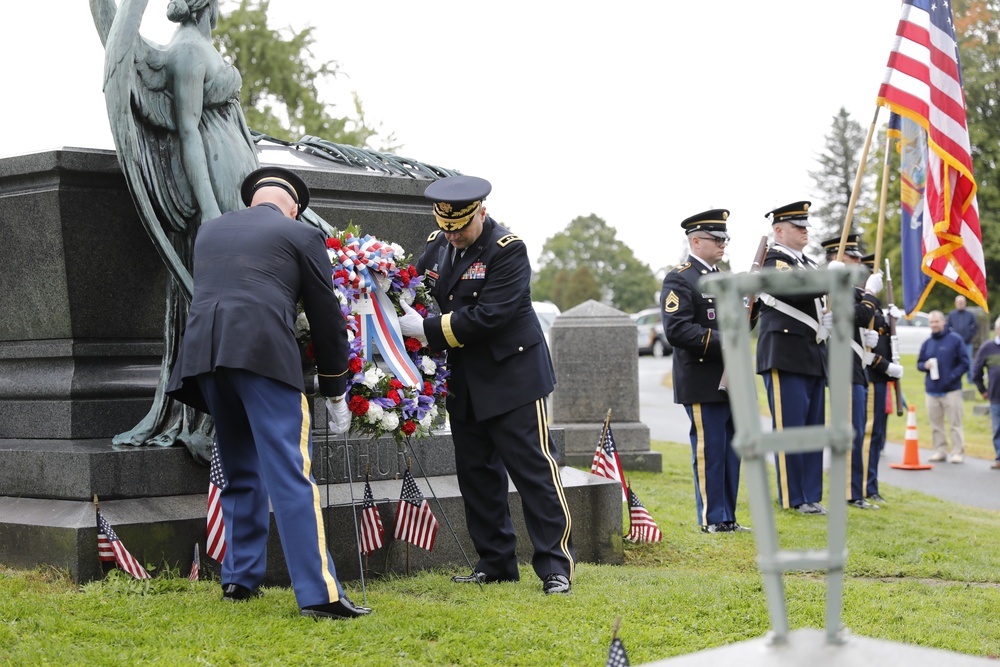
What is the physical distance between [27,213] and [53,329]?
2.12ft

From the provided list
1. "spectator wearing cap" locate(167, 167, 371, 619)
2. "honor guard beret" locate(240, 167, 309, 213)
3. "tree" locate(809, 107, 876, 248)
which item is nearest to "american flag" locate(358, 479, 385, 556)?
"spectator wearing cap" locate(167, 167, 371, 619)

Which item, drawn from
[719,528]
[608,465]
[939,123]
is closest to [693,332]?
[608,465]

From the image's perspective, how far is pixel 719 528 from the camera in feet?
27.6

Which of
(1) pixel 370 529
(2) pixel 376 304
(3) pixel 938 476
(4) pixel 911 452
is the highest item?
(2) pixel 376 304

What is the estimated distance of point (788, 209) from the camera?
921cm

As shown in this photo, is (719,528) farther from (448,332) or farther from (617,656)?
(617,656)

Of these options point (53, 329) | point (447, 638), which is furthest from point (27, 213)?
point (447, 638)

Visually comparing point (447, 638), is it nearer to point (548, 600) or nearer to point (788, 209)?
point (548, 600)

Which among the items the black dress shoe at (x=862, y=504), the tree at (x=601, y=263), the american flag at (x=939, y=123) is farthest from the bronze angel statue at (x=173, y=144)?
the tree at (x=601, y=263)

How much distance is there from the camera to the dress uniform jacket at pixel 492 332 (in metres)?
5.85

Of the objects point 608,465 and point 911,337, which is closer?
point 608,465

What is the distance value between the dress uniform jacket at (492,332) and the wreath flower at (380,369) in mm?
146

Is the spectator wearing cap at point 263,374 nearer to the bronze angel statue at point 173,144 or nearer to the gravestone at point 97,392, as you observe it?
the gravestone at point 97,392

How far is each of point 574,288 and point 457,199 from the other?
8924cm
